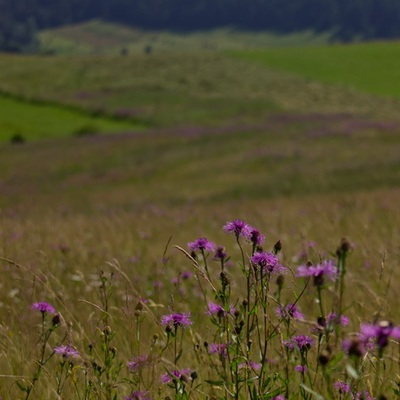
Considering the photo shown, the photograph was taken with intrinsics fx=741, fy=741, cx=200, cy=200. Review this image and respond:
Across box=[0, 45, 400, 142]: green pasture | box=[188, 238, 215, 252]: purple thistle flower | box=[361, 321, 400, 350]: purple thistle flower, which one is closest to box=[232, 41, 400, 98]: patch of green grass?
box=[0, 45, 400, 142]: green pasture

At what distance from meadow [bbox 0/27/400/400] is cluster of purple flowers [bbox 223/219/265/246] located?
0.01 m

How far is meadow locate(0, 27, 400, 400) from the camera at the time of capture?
2.28 meters

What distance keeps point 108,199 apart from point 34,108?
96.5ft

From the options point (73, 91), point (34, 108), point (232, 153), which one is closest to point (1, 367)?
point (232, 153)

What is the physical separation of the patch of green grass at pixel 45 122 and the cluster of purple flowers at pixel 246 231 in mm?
37755

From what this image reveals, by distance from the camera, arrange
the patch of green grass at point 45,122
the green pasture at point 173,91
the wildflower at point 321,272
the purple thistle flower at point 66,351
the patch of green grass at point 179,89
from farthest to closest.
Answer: the patch of green grass at point 179,89, the green pasture at point 173,91, the patch of green grass at point 45,122, the purple thistle flower at point 66,351, the wildflower at point 321,272

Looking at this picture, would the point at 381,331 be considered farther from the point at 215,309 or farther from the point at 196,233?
the point at 196,233

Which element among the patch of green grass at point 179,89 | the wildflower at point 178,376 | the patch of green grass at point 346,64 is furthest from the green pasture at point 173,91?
the wildflower at point 178,376

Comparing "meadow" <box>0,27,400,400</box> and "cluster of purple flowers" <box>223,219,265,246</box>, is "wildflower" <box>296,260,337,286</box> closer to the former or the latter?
"meadow" <box>0,27,400,400</box>

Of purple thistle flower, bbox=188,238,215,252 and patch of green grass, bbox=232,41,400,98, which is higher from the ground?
purple thistle flower, bbox=188,238,215,252

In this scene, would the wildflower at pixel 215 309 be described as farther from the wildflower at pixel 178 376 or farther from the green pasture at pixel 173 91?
the green pasture at pixel 173 91

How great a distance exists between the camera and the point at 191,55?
232 ft

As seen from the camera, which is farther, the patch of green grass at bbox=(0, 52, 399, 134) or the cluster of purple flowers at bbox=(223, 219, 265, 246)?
the patch of green grass at bbox=(0, 52, 399, 134)

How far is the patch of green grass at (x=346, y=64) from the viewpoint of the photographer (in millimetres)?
58875
